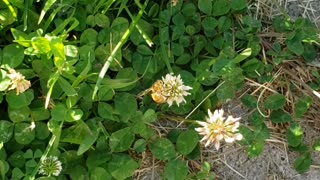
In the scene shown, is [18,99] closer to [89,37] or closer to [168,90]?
[89,37]

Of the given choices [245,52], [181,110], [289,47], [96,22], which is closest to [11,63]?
[96,22]

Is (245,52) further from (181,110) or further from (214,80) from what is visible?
(181,110)

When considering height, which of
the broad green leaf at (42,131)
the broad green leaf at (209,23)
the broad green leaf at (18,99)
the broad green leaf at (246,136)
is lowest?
the broad green leaf at (246,136)

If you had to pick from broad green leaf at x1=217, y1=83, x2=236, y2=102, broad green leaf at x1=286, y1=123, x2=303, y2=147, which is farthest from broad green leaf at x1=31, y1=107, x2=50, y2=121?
broad green leaf at x1=286, y1=123, x2=303, y2=147

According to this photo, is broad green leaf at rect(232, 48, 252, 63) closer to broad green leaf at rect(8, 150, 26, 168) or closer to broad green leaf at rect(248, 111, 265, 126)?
broad green leaf at rect(248, 111, 265, 126)

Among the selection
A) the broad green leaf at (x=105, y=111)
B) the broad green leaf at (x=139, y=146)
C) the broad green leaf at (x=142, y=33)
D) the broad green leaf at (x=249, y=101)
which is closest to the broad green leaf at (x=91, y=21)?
the broad green leaf at (x=142, y=33)

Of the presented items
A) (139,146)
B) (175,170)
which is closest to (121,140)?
(139,146)

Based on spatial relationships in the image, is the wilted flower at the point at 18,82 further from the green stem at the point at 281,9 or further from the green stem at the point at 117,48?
the green stem at the point at 281,9

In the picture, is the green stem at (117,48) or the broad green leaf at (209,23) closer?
the green stem at (117,48)
